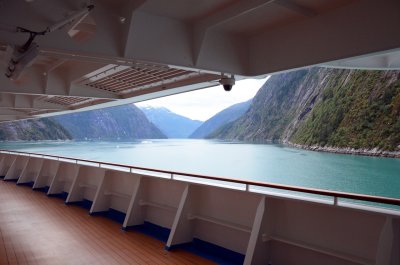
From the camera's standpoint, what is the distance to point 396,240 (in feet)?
7.23

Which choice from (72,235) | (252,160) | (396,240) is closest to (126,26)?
(396,240)

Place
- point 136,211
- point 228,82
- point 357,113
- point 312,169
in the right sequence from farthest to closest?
point 357,113, point 312,169, point 136,211, point 228,82

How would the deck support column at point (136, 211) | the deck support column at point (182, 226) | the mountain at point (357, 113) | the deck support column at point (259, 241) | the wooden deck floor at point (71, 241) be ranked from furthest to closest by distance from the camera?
the mountain at point (357, 113) < the deck support column at point (136, 211) < the deck support column at point (182, 226) < the wooden deck floor at point (71, 241) < the deck support column at point (259, 241)

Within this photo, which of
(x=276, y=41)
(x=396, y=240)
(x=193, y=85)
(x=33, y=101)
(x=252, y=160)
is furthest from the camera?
(x=252, y=160)

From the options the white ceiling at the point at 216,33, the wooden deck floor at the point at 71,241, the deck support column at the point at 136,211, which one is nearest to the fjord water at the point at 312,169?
the deck support column at the point at 136,211

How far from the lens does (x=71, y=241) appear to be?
13.4 ft

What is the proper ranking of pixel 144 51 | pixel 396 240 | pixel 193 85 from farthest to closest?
pixel 193 85
pixel 144 51
pixel 396 240

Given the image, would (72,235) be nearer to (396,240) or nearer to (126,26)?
(126,26)

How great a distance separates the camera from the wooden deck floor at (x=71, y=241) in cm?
344

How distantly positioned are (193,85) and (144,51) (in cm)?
148

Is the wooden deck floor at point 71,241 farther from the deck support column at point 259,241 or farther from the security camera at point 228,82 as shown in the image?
the security camera at point 228,82

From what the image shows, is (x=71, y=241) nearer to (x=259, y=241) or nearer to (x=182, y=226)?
(x=182, y=226)

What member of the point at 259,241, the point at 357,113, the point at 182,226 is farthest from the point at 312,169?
the point at 259,241

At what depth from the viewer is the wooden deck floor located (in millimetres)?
3443
